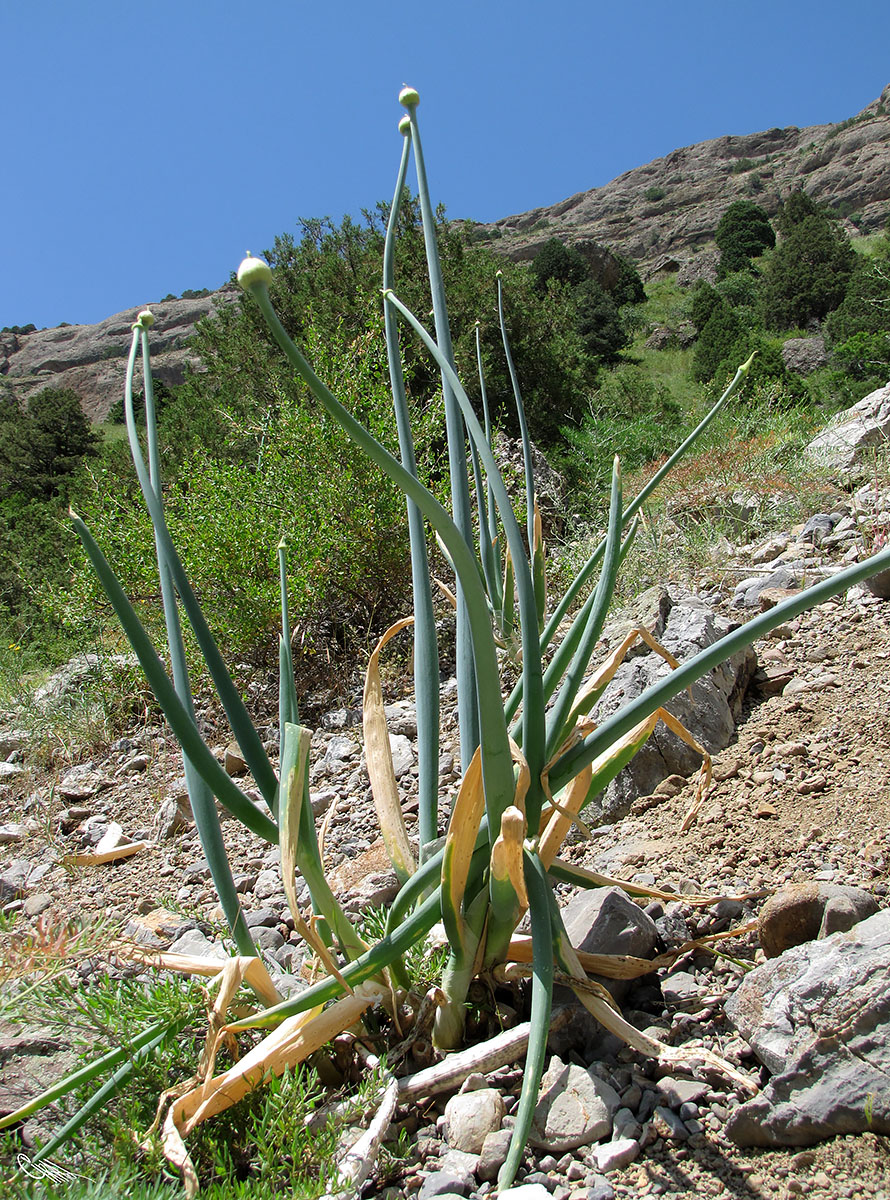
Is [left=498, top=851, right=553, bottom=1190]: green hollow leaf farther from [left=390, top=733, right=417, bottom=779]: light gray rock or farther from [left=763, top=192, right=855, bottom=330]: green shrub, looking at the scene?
[left=763, top=192, right=855, bottom=330]: green shrub

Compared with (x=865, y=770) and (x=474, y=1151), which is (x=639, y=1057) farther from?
(x=865, y=770)

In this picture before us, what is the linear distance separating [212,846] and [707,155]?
71.9 m

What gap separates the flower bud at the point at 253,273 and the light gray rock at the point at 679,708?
4.11ft

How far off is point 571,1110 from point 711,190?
55.2m

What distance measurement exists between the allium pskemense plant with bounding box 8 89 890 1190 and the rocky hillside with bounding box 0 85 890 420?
99.8 ft

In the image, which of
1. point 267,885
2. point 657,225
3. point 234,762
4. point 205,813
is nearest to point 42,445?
point 234,762

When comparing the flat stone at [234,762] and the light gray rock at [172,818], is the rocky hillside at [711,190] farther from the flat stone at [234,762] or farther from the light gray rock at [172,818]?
the light gray rock at [172,818]

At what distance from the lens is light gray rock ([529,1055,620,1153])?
88cm

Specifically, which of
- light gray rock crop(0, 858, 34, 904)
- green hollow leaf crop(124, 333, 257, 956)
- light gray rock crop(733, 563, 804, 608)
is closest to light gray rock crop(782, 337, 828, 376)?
light gray rock crop(733, 563, 804, 608)

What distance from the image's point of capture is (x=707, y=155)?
196 ft

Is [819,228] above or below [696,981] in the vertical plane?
above

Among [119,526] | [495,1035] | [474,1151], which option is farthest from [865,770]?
[119,526]

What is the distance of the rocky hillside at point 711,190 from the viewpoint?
3694cm

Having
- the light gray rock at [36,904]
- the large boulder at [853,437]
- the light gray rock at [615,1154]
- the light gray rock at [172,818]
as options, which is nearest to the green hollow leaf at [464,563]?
the light gray rock at [615,1154]
